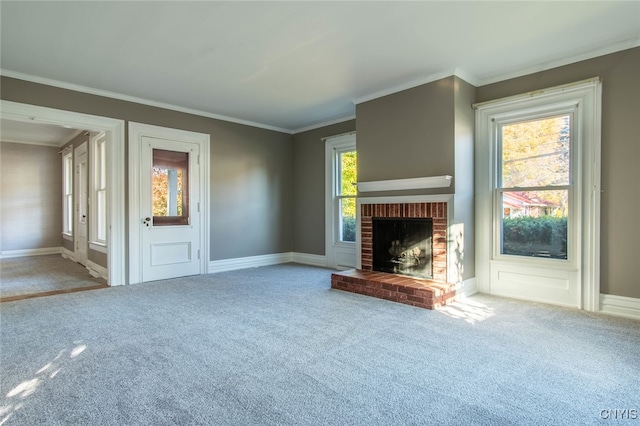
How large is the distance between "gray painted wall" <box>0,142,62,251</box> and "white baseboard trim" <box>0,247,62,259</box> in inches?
2.7

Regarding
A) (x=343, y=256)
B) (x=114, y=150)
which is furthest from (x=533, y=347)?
(x=114, y=150)

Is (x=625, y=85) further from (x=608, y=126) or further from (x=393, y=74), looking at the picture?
(x=393, y=74)

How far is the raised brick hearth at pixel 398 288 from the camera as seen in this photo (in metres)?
3.61

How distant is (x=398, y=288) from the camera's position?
3836mm

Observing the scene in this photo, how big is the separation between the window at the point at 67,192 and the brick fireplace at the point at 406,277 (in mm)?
6614

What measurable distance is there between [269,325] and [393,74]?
121 inches

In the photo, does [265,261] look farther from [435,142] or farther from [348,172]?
[435,142]

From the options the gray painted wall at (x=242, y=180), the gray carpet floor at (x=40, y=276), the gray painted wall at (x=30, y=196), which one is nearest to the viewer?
the gray carpet floor at (x=40, y=276)

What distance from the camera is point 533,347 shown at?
8.47 ft

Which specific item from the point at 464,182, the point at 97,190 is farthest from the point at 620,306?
the point at 97,190

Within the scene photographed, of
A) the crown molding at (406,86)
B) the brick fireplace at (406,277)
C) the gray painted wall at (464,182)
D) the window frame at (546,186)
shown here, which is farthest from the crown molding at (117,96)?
the window frame at (546,186)

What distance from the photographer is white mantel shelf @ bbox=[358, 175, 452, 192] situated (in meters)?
3.94

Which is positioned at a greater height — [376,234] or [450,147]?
[450,147]

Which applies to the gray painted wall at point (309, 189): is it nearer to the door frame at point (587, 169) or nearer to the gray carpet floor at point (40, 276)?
the door frame at point (587, 169)
